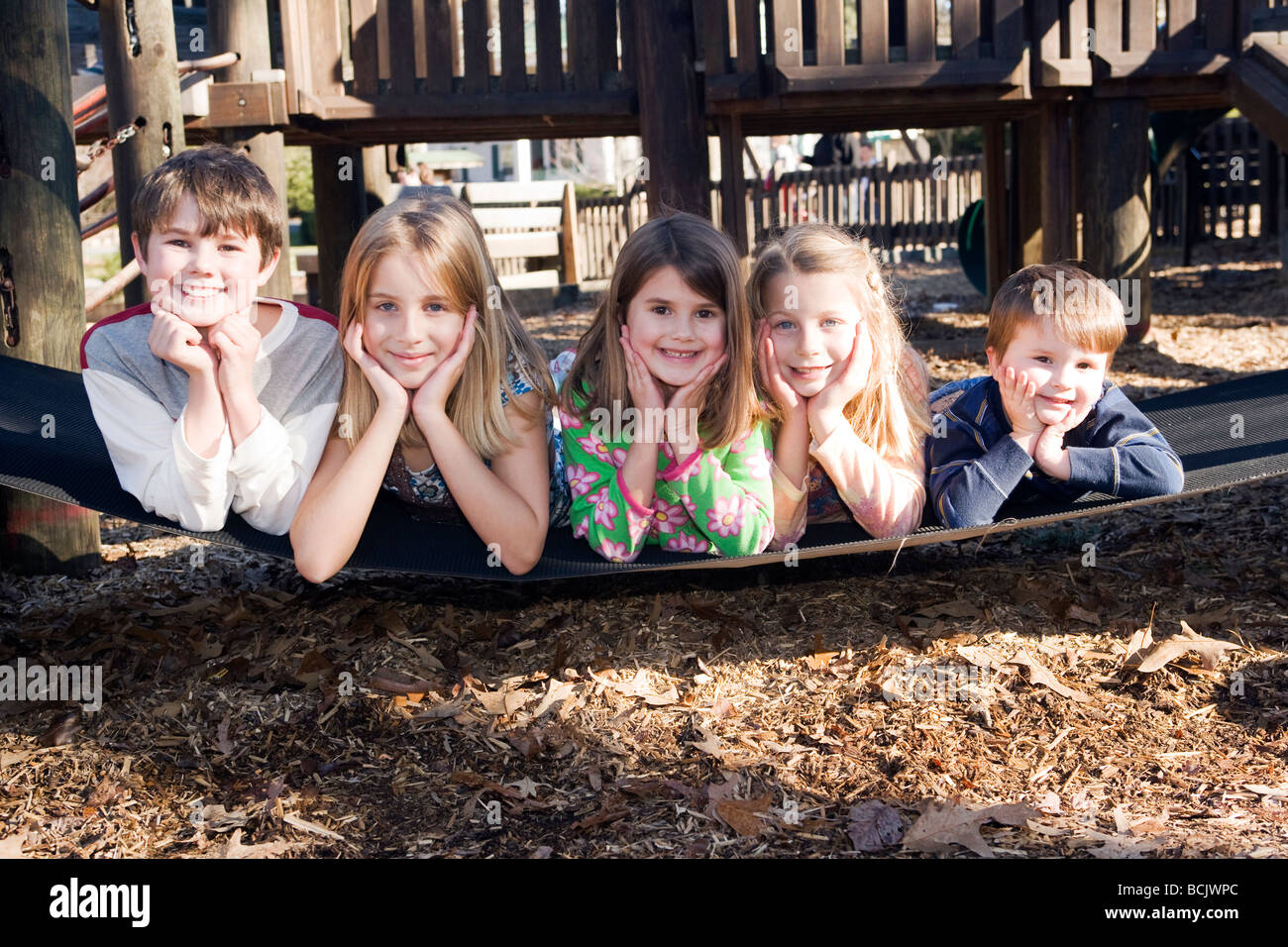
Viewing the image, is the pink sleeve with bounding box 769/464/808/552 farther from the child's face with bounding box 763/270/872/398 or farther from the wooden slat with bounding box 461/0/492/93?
the wooden slat with bounding box 461/0/492/93

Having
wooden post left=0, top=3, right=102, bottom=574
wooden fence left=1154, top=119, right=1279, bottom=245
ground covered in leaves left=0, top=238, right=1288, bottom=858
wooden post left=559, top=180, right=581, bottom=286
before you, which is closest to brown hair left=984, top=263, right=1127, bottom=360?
ground covered in leaves left=0, top=238, right=1288, bottom=858

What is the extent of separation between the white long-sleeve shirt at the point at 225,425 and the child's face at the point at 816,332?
120 centimetres

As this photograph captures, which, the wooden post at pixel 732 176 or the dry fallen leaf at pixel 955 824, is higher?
the wooden post at pixel 732 176

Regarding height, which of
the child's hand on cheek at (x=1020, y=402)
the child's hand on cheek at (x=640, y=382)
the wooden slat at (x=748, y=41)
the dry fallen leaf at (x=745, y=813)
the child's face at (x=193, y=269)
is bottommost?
the dry fallen leaf at (x=745, y=813)

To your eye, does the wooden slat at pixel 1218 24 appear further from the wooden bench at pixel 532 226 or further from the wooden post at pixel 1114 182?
the wooden bench at pixel 532 226

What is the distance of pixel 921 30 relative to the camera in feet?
21.5

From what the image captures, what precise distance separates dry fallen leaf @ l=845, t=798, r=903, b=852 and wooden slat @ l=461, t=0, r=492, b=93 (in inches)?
202

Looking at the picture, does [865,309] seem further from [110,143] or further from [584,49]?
[584,49]

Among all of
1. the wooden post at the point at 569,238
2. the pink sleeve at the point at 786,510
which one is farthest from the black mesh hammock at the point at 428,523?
the wooden post at the point at 569,238

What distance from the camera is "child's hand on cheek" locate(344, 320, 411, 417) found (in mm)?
3082

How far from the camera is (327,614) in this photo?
3908mm

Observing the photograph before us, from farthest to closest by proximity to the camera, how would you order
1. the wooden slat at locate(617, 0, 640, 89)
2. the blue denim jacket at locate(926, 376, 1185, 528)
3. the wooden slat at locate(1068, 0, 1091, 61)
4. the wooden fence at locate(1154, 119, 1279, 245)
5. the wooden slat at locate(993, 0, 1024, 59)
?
the wooden fence at locate(1154, 119, 1279, 245) < the wooden slat at locate(617, 0, 640, 89) < the wooden slat at locate(1068, 0, 1091, 61) < the wooden slat at locate(993, 0, 1024, 59) < the blue denim jacket at locate(926, 376, 1185, 528)

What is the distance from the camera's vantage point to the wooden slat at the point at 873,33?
646cm
